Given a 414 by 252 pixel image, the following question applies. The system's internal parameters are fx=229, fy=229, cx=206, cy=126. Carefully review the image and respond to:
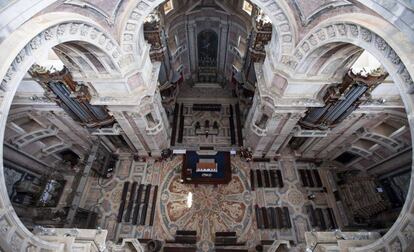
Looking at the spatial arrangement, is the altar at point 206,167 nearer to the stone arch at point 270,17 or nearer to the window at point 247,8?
the stone arch at point 270,17

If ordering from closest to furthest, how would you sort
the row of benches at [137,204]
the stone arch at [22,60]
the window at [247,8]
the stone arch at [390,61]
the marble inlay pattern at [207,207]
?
1. the stone arch at [22,60]
2. the stone arch at [390,61]
3. the marble inlay pattern at [207,207]
4. the row of benches at [137,204]
5. the window at [247,8]

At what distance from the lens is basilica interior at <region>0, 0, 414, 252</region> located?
5.00 metres

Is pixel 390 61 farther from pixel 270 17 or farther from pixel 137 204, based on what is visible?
pixel 137 204

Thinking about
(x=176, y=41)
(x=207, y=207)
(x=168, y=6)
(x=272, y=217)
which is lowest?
(x=272, y=217)

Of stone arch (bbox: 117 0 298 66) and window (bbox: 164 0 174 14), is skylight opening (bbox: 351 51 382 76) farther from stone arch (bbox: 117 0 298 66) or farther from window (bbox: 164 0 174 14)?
window (bbox: 164 0 174 14)

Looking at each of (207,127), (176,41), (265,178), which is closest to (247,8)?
(176,41)

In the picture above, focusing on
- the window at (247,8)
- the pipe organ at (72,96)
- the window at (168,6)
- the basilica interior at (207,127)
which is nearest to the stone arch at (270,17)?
the basilica interior at (207,127)

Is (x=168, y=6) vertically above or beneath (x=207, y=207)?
above

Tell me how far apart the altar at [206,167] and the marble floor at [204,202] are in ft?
1.57

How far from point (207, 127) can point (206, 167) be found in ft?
11.3

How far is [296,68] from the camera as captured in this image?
7.55 meters

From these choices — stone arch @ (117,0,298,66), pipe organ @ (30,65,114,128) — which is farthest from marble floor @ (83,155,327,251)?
stone arch @ (117,0,298,66)

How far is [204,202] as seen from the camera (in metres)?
12.1

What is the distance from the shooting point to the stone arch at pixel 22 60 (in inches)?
155
